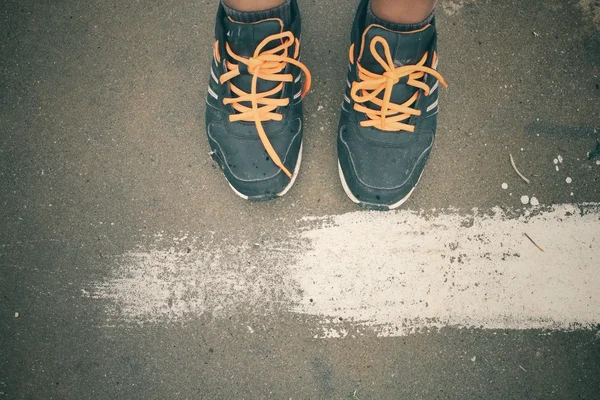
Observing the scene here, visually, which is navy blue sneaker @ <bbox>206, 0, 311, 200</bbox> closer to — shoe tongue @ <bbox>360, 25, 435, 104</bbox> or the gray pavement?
the gray pavement

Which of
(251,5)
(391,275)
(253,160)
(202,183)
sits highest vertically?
(251,5)

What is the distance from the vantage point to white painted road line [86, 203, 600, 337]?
195 cm

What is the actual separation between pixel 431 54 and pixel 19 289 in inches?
87.0

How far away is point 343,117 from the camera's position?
193 cm

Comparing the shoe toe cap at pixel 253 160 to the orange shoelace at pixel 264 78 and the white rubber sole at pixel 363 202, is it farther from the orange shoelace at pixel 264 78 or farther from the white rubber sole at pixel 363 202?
the white rubber sole at pixel 363 202

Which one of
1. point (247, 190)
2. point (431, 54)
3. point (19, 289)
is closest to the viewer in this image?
point (431, 54)

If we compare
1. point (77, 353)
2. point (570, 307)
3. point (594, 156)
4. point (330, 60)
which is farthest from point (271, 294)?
point (594, 156)

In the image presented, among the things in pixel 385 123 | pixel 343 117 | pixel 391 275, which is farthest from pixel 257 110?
pixel 391 275

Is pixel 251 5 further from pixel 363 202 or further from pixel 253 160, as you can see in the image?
pixel 363 202

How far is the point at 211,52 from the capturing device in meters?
2.11

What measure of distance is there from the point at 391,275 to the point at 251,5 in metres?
1.34

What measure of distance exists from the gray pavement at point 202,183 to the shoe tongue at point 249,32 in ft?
1.48

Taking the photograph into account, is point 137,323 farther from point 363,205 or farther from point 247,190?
point 363,205

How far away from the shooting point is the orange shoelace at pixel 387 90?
1719 millimetres
